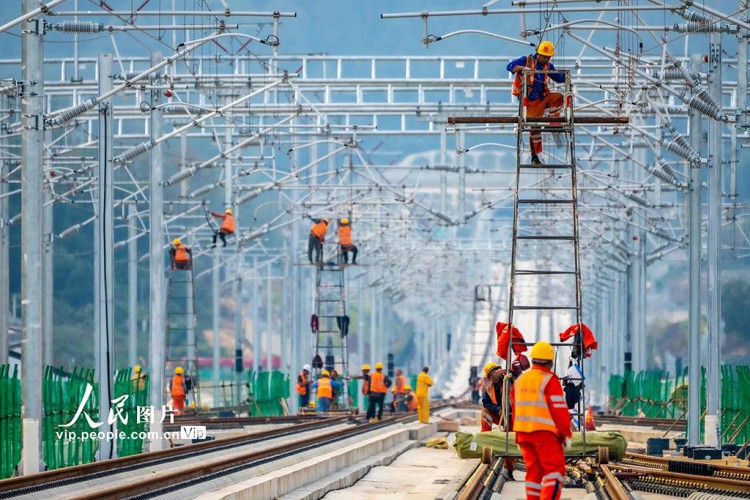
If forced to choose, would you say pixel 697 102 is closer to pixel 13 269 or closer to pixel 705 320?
pixel 705 320

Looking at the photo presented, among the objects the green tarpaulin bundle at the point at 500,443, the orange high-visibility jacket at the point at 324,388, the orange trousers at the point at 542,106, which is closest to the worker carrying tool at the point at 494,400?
the green tarpaulin bundle at the point at 500,443

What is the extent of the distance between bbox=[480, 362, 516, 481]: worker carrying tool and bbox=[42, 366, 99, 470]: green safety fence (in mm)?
6640

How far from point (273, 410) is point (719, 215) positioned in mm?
25664

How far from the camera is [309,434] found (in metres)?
33.7

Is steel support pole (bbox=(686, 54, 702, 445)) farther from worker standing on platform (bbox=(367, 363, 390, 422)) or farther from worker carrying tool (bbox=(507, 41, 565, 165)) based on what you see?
worker standing on platform (bbox=(367, 363, 390, 422))

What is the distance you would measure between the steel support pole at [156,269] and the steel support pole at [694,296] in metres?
9.44

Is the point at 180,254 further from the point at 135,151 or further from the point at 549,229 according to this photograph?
the point at 135,151

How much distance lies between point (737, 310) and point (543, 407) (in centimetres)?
8719

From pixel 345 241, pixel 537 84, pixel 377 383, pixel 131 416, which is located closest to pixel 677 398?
pixel 377 383

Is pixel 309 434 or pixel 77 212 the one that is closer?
pixel 309 434

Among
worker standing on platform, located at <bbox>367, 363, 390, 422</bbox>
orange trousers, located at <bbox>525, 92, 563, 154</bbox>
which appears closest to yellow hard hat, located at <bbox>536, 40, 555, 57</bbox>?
orange trousers, located at <bbox>525, 92, 563, 154</bbox>

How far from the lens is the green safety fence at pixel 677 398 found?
28016 millimetres

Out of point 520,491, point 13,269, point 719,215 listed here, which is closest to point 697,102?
point 719,215

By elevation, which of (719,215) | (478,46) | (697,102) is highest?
(478,46)
